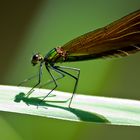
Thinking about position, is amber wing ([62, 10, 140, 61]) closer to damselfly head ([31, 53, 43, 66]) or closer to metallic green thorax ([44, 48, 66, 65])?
metallic green thorax ([44, 48, 66, 65])

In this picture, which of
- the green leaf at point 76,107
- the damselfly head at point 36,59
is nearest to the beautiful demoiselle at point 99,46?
the damselfly head at point 36,59

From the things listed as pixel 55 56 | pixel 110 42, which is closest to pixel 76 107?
pixel 110 42

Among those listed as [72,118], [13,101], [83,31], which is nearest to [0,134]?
[13,101]

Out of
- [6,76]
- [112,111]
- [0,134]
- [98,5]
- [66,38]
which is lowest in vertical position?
[0,134]

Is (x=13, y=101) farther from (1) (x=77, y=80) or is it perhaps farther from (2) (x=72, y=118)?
(1) (x=77, y=80)

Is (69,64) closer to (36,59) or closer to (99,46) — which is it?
(36,59)

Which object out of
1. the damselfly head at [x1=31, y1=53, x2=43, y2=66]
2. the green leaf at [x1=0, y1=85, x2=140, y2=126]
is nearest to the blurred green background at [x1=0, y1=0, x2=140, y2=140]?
the damselfly head at [x1=31, y1=53, x2=43, y2=66]
